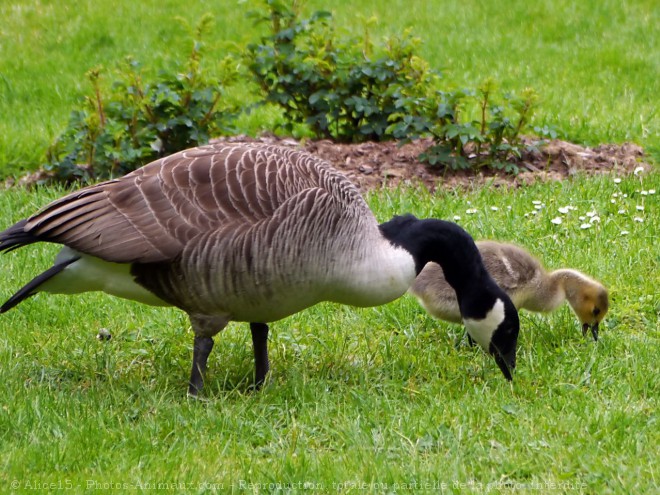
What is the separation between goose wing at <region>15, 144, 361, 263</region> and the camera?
5.00 meters

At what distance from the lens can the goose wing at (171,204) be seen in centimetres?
500

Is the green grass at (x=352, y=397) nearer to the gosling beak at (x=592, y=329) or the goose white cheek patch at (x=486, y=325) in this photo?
the gosling beak at (x=592, y=329)

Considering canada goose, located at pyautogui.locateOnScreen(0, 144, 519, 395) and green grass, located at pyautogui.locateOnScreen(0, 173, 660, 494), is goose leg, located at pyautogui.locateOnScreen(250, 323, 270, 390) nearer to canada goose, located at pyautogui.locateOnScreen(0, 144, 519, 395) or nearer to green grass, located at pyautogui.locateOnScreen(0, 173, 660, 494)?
green grass, located at pyautogui.locateOnScreen(0, 173, 660, 494)

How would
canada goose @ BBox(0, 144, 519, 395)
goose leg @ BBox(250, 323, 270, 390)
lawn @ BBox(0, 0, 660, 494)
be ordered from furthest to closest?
goose leg @ BBox(250, 323, 270, 390), canada goose @ BBox(0, 144, 519, 395), lawn @ BBox(0, 0, 660, 494)

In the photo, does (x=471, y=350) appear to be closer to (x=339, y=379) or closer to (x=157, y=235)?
(x=339, y=379)

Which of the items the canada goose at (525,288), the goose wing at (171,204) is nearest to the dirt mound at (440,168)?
the canada goose at (525,288)

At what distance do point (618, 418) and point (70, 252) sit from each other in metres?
2.89

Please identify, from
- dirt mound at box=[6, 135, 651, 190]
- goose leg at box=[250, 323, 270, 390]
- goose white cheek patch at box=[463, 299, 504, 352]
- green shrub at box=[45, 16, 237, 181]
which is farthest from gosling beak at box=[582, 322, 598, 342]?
green shrub at box=[45, 16, 237, 181]

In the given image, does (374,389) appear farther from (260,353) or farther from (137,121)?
(137,121)

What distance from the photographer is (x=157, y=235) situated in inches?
197

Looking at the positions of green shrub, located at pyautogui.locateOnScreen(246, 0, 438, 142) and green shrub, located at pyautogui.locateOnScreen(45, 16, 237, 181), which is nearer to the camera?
green shrub, located at pyautogui.locateOnScreen(45, 16, 237, 181)

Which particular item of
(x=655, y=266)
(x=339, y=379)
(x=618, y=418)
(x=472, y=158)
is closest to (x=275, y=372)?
(x=339, y=379)

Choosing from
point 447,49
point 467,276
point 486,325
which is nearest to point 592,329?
point 486,325

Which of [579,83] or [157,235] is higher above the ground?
[157,235]
